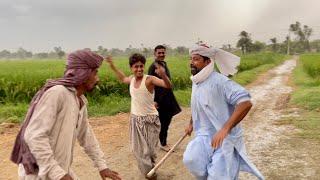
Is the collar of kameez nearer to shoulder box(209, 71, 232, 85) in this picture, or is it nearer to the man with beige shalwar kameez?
shoulder box(209, 71, 232, 85)

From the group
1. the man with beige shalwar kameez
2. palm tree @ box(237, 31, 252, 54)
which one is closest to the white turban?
the man with beige shalwar kameez

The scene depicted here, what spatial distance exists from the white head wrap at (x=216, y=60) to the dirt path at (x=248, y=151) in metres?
2.05

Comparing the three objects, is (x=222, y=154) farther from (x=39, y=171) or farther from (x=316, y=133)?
(x=316, y=133)

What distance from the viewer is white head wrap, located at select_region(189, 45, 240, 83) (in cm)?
444

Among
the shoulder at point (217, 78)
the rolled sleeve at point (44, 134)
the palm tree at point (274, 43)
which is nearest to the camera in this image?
the rolled sleeve at point (44, 134)

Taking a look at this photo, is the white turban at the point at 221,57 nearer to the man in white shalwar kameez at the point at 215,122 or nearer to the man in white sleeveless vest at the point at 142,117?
the man in white shalwar kameez at the point at 215,122

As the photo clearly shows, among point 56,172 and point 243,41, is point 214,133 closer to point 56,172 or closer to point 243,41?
point 56,172

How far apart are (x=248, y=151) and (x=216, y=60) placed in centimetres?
344

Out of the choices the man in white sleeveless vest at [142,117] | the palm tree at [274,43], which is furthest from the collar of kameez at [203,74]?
the palm tree at [274,43]

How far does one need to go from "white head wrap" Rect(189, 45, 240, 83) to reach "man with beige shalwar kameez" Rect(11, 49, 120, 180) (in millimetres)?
1523

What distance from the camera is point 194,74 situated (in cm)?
460

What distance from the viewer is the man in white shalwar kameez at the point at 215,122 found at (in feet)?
13.9

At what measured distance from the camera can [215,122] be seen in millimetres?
4367

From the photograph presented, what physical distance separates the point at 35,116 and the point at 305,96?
1235cm
